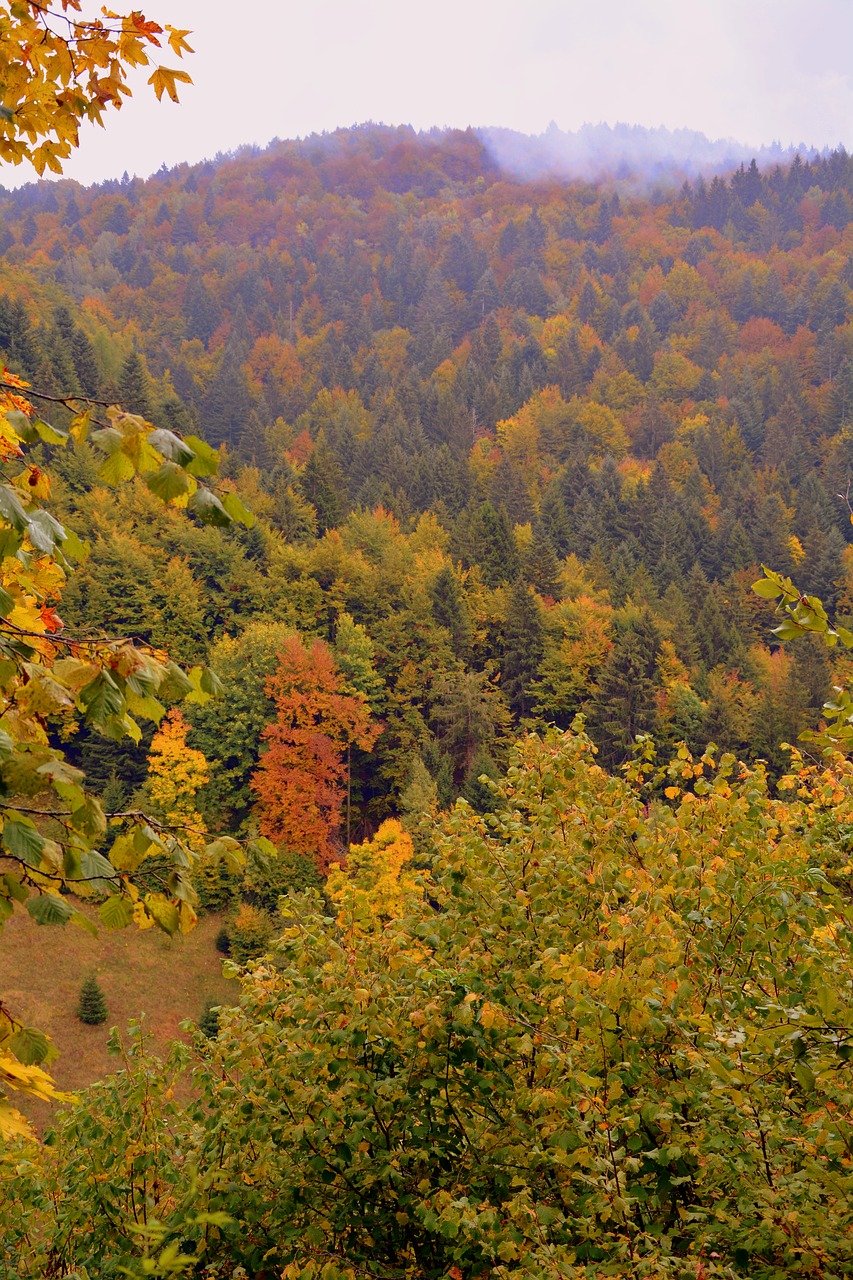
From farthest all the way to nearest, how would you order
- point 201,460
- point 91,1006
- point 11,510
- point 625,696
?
1. point 625,696
2. point 91,1006
3. point 201,460
4. point 11,510

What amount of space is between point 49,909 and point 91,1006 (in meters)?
25.7

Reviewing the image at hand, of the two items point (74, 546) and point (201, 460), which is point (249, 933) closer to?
point (74, 546)

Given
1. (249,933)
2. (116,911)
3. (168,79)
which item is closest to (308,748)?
(249,933)

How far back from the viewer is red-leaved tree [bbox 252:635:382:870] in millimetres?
34875

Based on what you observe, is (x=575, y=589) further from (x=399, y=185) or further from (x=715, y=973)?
(x=399, y=185)

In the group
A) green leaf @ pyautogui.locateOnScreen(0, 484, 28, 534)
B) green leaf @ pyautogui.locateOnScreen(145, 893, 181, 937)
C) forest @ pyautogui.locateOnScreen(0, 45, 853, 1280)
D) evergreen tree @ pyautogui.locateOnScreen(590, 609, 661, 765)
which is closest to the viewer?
green leaf @ pyautogui.locateOnScreen(0, 484, 28, 534)

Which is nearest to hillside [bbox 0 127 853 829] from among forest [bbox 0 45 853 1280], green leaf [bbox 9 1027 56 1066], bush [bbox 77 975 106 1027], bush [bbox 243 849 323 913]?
forest [bbox 0 45 853 1280]

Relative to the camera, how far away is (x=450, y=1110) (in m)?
5.38

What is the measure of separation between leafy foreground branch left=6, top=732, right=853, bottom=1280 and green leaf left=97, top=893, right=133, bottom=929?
1.74m

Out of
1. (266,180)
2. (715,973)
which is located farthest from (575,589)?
(266,180)

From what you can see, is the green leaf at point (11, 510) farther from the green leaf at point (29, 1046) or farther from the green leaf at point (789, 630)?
the green leaf at point (789, 630)

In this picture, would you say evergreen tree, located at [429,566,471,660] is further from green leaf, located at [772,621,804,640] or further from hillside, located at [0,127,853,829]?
green leaf, located at [772,621,804,640]

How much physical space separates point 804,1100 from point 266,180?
19893 centimetres

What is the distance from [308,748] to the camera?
36.4 meters
